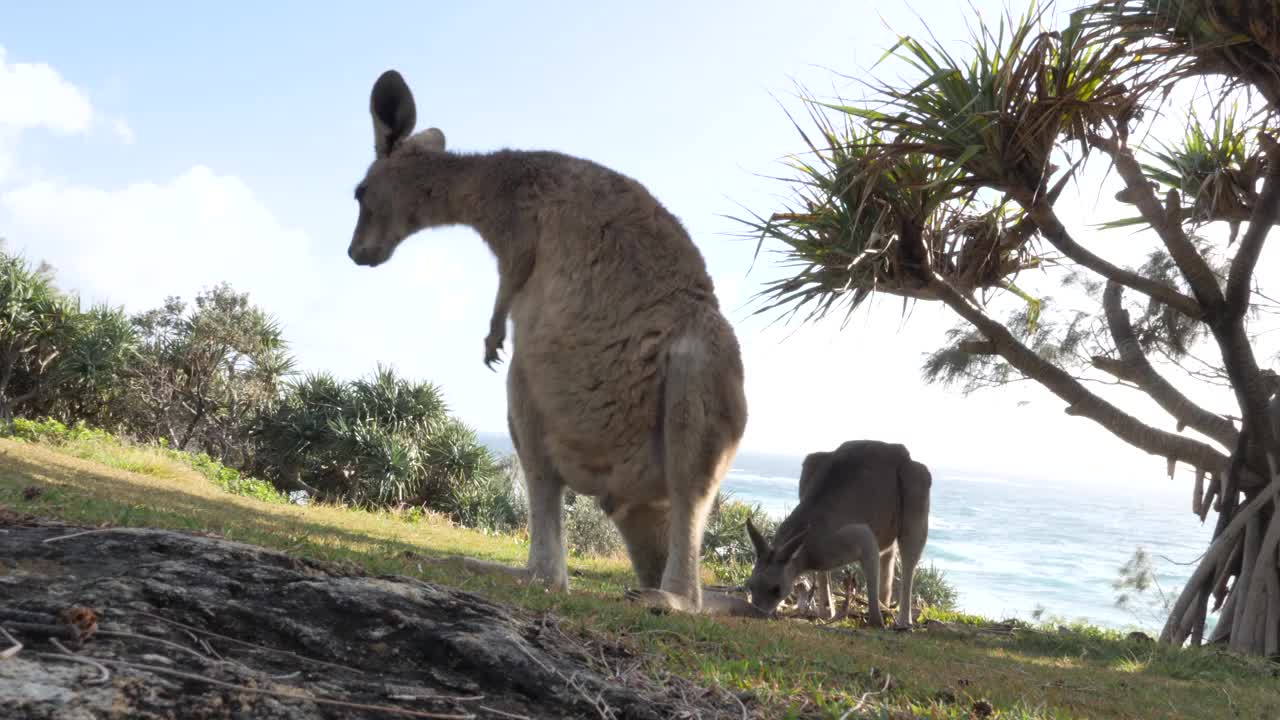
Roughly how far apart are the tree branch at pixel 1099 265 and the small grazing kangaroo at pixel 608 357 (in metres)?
5.01

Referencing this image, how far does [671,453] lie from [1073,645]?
488 centimetres

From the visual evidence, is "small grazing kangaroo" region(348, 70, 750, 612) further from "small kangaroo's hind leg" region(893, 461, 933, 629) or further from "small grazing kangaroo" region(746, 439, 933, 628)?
"small kangaroo's hind leg" region(893, 461, 933, 629)

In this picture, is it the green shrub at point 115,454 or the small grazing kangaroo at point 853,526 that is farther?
the green shrub at point 115,454

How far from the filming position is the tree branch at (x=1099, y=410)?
33.4ft

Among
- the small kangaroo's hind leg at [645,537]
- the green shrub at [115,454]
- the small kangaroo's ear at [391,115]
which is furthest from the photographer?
the green shrub at [115,454]

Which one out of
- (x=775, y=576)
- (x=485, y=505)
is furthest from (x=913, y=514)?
(x=485, y=505)

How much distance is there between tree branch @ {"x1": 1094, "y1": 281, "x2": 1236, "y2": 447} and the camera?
10.2m

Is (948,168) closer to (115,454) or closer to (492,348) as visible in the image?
(492,348)

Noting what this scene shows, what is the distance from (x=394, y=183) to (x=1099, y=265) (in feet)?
22.4

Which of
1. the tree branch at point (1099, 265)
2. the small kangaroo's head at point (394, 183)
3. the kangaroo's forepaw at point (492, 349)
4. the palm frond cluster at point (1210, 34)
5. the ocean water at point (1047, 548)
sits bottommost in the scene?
the ocean water at point (1047, 548)

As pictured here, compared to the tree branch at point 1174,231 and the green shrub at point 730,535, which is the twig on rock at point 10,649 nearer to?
the tree branch at point 1174,231

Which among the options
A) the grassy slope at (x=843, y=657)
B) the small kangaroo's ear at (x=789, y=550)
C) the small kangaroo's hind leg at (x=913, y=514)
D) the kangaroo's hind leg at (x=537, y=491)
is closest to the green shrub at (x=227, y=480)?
the grassy slope at (x=843, y=657)

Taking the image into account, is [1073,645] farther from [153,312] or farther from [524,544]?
[153,312]

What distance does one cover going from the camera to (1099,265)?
368 inches
